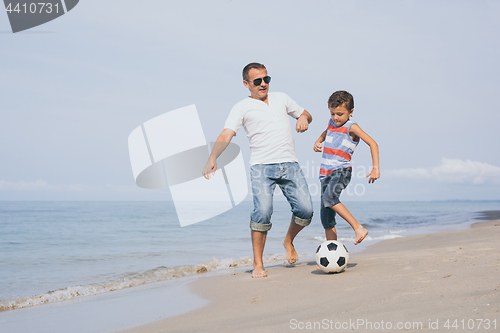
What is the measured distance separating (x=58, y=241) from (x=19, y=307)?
7.48 m

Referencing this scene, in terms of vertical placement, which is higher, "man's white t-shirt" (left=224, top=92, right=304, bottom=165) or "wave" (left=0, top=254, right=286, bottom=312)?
"man's white t-shirt" (left=224, top=92, right=304, bottom=165)

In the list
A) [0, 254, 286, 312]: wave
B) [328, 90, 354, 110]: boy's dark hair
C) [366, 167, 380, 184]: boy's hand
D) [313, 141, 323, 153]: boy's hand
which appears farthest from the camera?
[0, 254, 286, 312]: wave

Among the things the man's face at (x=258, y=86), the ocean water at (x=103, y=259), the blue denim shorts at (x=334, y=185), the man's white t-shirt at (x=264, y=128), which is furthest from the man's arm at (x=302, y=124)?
the ocean water at (x=103, y=259)

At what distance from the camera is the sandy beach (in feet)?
6.86

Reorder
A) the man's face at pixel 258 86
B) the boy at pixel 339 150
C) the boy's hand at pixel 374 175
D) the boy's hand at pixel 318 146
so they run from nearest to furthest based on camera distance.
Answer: the boy's hand at pixel 374 175, the boy at pixel 339 150, the man's face at pixel 258 86, the boy's hand at pixel 318 146

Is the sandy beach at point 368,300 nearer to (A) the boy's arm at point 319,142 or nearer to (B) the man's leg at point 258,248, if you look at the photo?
(B) the man's leg at point 258,248

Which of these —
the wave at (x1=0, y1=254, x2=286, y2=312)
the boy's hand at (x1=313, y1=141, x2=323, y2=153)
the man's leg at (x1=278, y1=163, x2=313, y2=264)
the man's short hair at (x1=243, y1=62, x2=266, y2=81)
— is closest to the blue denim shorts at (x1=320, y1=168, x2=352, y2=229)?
the man's leg at (x1=278, y1=163, x2=313, y2=264)

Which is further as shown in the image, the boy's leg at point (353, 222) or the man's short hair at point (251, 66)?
the man's short hair at point (251, 66)

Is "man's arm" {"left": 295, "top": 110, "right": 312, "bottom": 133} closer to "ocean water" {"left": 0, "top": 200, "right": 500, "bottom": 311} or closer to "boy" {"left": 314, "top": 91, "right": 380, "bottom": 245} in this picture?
"boy" {"left": 314, "top": 91, "right": 380, "bottom": 245}

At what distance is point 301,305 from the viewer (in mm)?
2727

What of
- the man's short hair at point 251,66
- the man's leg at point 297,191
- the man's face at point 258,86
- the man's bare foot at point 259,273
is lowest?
the man's bare foot at point 259,273

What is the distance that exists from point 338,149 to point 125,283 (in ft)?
12.2

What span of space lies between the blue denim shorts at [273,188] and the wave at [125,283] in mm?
2487

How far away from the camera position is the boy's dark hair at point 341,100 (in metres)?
4.02
